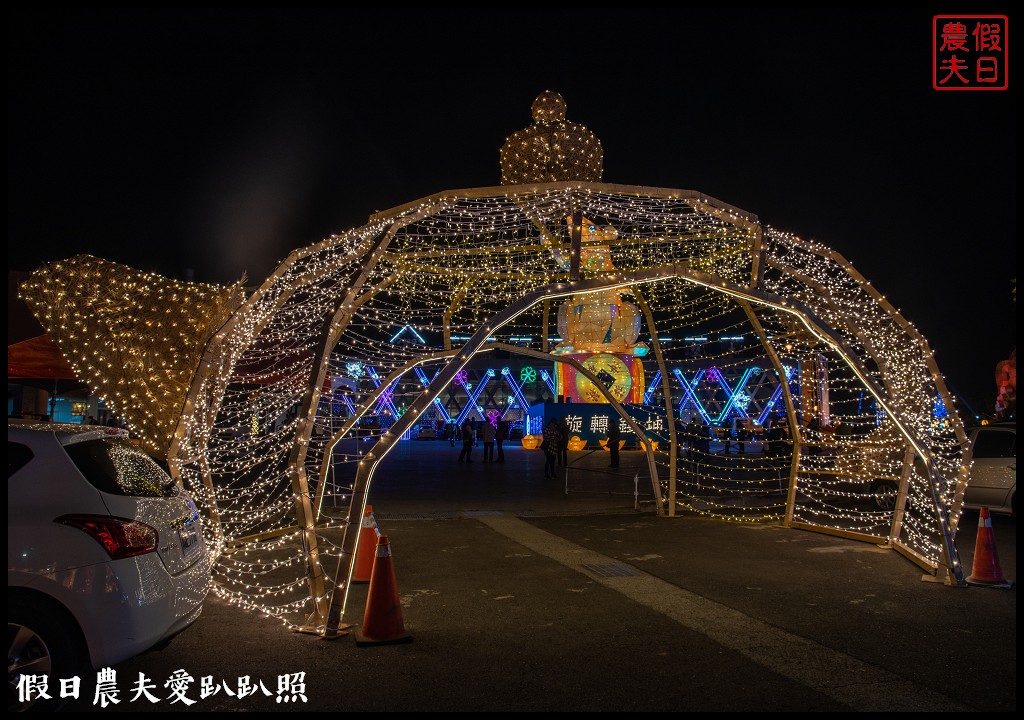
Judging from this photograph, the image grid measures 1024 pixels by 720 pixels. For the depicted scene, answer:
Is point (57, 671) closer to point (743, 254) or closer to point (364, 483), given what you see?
point (364, 483)

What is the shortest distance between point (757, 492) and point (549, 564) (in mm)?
6596

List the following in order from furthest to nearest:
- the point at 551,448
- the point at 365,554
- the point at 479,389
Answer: the point at 479,389, the point at 551,448, the point at 365,554

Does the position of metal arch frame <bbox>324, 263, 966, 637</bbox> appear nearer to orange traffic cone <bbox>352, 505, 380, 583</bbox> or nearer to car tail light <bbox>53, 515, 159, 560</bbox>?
orange traffic cone <bbox>352, 505, 380, 583</bbox>

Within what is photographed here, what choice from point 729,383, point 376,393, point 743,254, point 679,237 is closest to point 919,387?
point 743,254

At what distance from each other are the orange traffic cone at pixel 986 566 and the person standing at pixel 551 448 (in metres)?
11.3

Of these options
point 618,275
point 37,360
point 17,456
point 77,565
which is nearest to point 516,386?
point 37,360

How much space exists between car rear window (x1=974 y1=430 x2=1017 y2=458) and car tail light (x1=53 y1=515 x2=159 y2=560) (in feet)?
41.9

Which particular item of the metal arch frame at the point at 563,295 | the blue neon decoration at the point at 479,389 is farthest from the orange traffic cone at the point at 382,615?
the blue neon decoration at the point at 479,389

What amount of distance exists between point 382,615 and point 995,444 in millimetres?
11328

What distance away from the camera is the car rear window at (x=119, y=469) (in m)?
4.21

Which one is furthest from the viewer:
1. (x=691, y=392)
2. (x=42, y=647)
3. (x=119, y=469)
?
(x=691, y=392)

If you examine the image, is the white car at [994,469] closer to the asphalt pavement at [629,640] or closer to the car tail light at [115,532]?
the asphalt pavement at [629,640]

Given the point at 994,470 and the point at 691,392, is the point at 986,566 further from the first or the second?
the point at 691,392

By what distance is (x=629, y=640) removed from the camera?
536 centimetres
